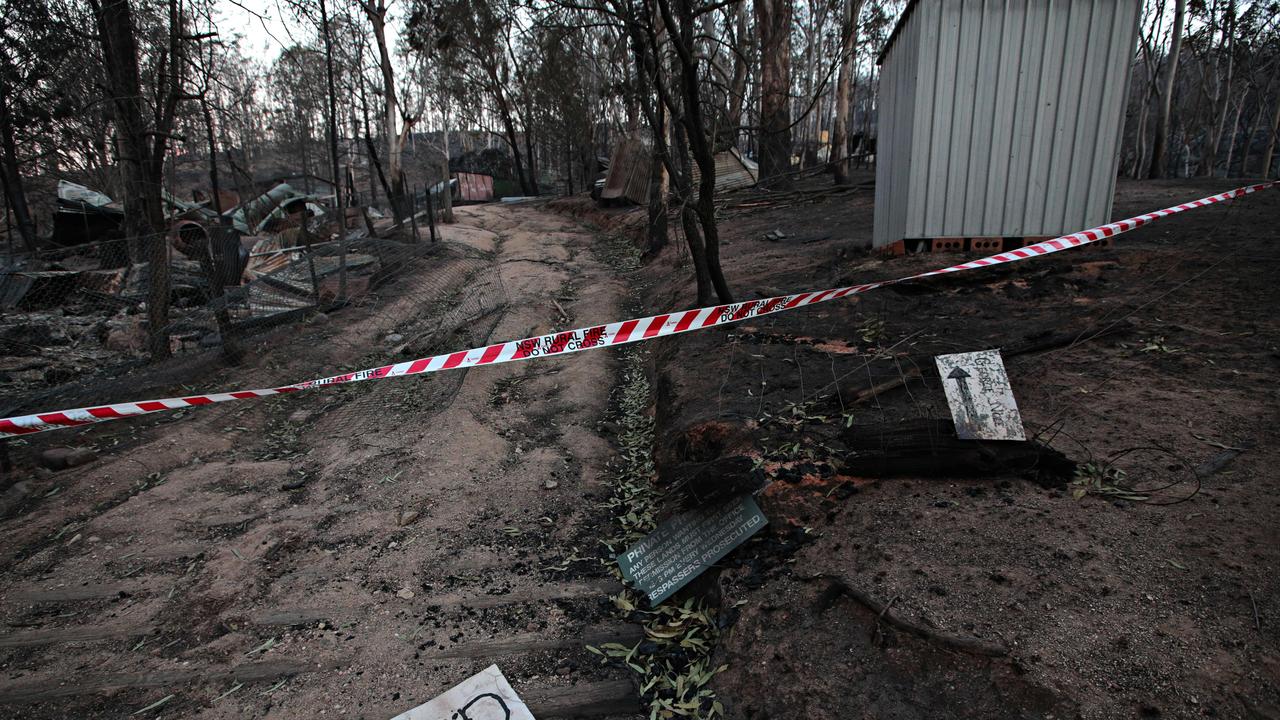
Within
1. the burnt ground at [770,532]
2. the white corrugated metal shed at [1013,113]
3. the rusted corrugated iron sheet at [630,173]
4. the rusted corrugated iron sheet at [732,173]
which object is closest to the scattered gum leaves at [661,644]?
the burnt ground at [770,532]

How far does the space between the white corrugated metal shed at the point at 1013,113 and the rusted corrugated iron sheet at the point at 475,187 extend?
89.6 ft

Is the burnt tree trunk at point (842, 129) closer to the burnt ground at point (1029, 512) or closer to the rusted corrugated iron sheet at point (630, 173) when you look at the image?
the rusted corrugated iron sheet at point (630, 173)

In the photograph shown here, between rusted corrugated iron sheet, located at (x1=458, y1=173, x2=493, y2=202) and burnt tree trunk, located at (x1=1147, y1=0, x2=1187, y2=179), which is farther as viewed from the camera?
rusted corrugated iron sheet, located at (x1=458, y1=173, x2=493, y2=202)

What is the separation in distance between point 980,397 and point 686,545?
1.62m

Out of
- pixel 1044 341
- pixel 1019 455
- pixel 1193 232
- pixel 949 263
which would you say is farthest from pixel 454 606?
pixel 1193 232

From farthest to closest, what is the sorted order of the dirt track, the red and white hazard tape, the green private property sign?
the red and white hazard tape → the green private property sign → the dirt track

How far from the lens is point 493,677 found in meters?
2.64

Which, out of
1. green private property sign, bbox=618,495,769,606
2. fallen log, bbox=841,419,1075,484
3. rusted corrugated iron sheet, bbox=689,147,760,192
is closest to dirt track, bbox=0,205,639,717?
green private property sign, bbox=618,495,769,606

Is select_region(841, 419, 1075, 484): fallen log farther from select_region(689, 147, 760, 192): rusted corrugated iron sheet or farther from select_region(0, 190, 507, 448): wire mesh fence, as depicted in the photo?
select_region(689, 147, 760, 192): rusted corrugated iron sheet

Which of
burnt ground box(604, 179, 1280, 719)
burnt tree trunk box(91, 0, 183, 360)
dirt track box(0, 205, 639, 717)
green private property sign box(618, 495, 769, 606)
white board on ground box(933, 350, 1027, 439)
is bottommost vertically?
dirt track box(0, 205, 639, 717)

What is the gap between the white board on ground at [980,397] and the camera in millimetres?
2949

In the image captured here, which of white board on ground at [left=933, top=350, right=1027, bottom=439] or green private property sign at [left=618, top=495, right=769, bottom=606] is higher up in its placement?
white board on ground at [left=933, top=350, right=1027, bottom=439]

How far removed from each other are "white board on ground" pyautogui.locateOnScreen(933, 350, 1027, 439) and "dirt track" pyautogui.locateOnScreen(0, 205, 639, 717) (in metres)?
1.90

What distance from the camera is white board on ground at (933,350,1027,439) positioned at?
2949mm
